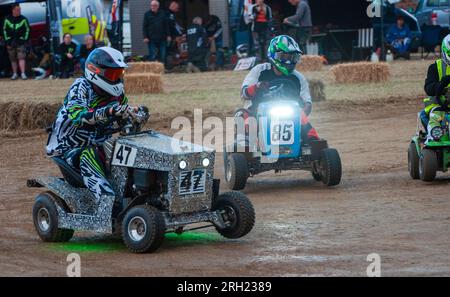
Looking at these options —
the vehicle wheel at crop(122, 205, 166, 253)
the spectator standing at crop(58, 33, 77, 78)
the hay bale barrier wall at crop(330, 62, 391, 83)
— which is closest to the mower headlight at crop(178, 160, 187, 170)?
the vehicle wheel at crop(122, 205, 166, 253)

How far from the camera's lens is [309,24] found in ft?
84.2

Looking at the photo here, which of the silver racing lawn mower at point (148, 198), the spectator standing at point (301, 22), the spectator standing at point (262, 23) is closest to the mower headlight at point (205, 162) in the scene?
the silver racing lawn mower at point (148, 198)

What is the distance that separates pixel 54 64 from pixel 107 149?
18.1m

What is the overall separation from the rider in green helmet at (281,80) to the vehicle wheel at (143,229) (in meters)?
3.89

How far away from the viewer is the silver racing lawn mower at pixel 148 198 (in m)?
8.22

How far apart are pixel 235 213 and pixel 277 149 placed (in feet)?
10.3

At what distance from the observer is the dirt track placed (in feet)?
25.1

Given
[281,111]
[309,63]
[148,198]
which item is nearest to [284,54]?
[281,111]

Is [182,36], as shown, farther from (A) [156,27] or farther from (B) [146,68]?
(B) [146,68]

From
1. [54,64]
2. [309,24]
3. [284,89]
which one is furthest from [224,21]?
[284,89]

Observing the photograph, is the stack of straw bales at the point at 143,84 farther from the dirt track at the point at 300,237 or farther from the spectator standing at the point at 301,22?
the dirt track at the point at 300,237

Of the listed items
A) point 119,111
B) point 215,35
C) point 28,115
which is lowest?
point 215,35

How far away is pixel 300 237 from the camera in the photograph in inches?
347

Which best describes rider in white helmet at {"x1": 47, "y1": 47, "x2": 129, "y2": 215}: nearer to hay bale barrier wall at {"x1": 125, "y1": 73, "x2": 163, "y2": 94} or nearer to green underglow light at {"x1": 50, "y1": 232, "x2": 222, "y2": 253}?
green underglow light at {"x1": 50, "y1": 232, "x2": 222, "y2": 253}
